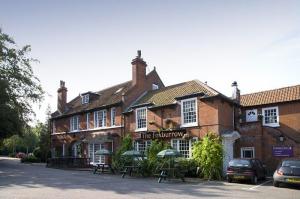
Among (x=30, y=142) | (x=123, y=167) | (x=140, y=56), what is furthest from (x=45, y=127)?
(x=123, y=167)

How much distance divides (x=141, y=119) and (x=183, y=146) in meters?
5.86

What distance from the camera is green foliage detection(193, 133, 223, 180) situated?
23656mm

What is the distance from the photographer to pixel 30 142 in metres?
74.9

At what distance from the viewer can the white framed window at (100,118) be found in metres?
36.1

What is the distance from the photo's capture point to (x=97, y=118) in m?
37.0

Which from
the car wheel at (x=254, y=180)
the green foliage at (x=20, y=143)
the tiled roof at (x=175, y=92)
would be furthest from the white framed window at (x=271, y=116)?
the green foliage at (x=20, y=143)

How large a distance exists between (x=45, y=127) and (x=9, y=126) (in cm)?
2178

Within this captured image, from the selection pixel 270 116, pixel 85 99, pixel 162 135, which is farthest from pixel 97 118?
pixel 270 116

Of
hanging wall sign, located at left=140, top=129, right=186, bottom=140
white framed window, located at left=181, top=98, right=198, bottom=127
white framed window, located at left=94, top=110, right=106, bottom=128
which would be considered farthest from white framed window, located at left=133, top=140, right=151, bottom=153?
white framed window, located at left=94, top=110, right=106, bottom=128

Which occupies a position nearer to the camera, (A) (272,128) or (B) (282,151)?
(B) (282,151)

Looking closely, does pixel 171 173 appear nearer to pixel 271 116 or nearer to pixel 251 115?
pixel 251 115

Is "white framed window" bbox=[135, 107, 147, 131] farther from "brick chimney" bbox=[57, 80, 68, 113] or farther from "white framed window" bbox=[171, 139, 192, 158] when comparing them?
"brick chimney" bbox=[57, 80, 68, 113]

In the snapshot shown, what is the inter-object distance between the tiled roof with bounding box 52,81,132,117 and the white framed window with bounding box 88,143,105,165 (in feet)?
13.4

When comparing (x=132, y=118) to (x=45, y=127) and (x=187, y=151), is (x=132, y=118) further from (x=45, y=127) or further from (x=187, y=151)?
(x=45, y=127)
